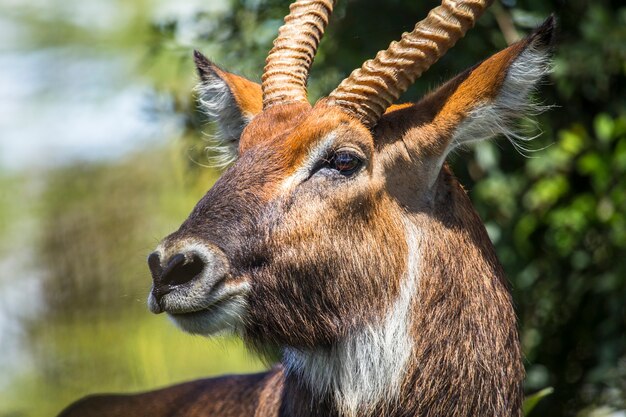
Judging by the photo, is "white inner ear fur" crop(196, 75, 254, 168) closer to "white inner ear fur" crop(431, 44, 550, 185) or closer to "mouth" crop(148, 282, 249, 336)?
"white inner ear fur" crop(431, 44, 550, 185)

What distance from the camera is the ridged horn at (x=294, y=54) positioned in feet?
16.3

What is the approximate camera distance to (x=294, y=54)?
5039mm

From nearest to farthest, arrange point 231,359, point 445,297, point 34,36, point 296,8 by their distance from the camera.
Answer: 1. point 445,297
2. point 296,8
3. point 231,359
4. point 34,36

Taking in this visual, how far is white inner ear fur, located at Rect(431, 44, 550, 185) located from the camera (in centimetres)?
451

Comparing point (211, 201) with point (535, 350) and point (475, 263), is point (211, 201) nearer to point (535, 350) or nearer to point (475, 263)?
point (475, 263)

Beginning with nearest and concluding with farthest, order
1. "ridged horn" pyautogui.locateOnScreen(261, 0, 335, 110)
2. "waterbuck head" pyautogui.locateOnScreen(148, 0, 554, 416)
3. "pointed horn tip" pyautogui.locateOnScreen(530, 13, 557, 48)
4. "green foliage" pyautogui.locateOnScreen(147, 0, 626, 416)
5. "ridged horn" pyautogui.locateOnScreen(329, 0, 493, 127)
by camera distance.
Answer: "waterbuck head" pyautogui.locateOnScreen(148, 0, 554, 416) < "pointed horn tip" pyautogui.locateOnScreen(530, 13, 557, 48) < "ridged horn" pyautogui.locateOnScreen(329, 0, 493, 127) < "ridged horn" pyautogui.locateOnScreen(261, 0, 335, 110) < "green foliage" pyautogui.locateOnScreen(147, 0, 626, 416)

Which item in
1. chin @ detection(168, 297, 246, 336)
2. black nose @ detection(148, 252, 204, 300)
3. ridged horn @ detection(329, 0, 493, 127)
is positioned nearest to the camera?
black nose @ detection(148, 252, 204, 300)

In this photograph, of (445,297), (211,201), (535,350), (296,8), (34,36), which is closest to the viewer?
(211,201)

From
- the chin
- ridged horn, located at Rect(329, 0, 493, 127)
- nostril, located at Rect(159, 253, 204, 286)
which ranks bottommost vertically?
the chin

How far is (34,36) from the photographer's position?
17.0 m

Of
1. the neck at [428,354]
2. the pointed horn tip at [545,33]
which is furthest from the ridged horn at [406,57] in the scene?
the neck at [428,354]

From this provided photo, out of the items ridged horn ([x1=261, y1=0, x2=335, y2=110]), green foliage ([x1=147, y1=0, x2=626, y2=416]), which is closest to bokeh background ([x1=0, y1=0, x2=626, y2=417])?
green foliage ([x1=147, y1=0, x2=626, y2=416])

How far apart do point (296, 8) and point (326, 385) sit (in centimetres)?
196

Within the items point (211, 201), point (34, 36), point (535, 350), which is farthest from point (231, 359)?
point (211, 201)
